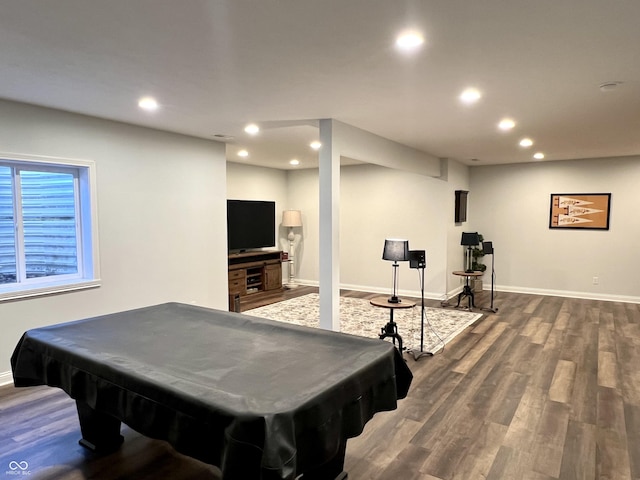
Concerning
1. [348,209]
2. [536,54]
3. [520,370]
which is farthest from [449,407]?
[348,209]

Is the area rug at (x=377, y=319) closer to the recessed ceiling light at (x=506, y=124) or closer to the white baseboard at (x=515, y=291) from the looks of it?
the white baseboard at (x=515, y=291)

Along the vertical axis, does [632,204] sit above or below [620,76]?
below

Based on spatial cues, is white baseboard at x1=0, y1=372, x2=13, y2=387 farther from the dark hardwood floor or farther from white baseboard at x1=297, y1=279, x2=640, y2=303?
white baseboard at x1=297, y1=279, x2=640, y2=303

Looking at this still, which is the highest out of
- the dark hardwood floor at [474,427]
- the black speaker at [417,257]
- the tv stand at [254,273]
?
the black speaker at [417,257]

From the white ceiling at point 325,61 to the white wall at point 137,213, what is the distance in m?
0.27

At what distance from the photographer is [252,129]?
182 inches

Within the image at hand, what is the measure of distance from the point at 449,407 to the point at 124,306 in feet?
11.3

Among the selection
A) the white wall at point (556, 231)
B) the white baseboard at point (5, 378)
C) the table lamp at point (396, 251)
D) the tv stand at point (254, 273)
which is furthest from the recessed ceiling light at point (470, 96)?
the white wall at point (556, 231)

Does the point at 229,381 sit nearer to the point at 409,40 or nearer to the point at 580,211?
the point at 409,40

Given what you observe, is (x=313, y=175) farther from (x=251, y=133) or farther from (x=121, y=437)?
(x=121, y=437)

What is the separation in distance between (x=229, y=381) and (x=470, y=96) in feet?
9.47

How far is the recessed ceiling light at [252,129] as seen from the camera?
14.5 ft

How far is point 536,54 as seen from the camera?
8.22ft

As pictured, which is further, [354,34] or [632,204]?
[632,204]
